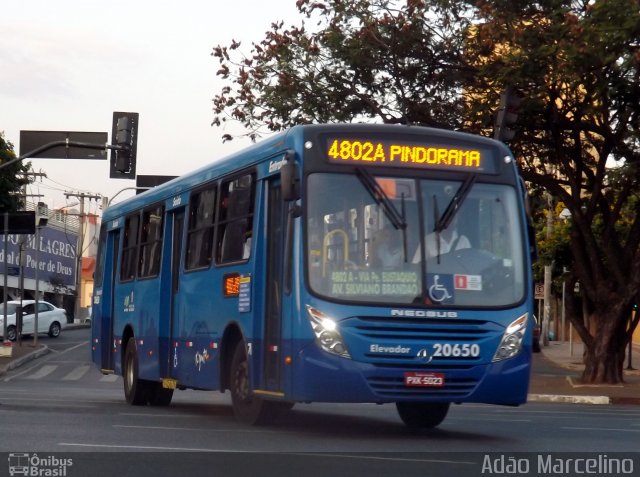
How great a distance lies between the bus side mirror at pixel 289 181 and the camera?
521 inches

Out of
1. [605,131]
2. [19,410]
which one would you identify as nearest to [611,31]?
[605,131]

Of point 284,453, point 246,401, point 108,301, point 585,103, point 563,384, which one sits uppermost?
point 585,103

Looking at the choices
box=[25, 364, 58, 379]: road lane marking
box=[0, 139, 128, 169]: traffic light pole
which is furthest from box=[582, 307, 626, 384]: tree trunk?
box=[25, 364, 58, 379]: road lane marking

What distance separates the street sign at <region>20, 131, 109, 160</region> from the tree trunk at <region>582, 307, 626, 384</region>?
11376mm

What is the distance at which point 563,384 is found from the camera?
30609 millimetres

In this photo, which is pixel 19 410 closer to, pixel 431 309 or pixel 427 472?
pixel 431 309

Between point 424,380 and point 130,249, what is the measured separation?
8.31 meters

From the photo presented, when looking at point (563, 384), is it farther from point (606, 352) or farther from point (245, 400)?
point (245, 400)

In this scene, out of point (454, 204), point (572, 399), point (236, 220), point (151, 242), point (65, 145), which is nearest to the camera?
point (454, 204)

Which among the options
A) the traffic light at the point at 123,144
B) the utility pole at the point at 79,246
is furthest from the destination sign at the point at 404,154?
the utility pole at the point at 79,246

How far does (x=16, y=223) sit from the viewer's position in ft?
106

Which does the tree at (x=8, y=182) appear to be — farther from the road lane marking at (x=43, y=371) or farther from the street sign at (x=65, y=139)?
the street sign at (x=65, y=139)

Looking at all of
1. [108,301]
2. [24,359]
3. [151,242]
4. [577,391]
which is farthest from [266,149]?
[24,359]

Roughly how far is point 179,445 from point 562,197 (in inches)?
770
